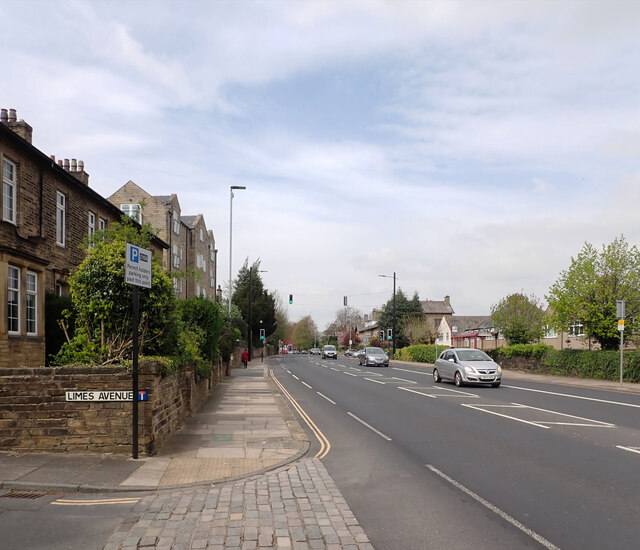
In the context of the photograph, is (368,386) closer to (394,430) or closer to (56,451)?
(394,430)

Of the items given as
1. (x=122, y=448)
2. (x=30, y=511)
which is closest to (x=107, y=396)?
(x=122, y=448)

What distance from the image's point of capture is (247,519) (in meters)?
5.84

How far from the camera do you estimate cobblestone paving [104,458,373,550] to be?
5.19 m

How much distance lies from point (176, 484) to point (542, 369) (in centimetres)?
3055

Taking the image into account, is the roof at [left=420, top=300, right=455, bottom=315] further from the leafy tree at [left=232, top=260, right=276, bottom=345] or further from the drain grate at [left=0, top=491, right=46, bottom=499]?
the drain grate at [left=0, top=491, right=46, bottom=499]

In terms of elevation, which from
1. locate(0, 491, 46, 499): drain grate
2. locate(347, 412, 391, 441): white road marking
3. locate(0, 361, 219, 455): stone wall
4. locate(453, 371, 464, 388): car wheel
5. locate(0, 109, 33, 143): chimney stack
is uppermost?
locate(0, 109, 33, 143): chimney stack

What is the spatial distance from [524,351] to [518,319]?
15.0 feet

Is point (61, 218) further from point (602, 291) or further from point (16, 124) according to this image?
point (602, 291)

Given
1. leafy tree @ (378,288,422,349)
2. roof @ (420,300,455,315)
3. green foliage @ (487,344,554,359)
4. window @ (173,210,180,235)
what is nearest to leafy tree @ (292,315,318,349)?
roof @ (420,300,455,315)

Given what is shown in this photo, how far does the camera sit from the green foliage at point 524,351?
3428cm

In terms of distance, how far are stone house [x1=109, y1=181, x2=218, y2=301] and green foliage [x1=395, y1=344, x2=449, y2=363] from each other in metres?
19.9

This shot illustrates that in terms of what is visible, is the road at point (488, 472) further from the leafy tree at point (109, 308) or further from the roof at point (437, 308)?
the roof at point (437, 308)

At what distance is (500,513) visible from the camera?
612 centimetres

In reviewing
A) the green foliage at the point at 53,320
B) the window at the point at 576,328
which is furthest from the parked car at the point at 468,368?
the green foliage at the point at 53,320
